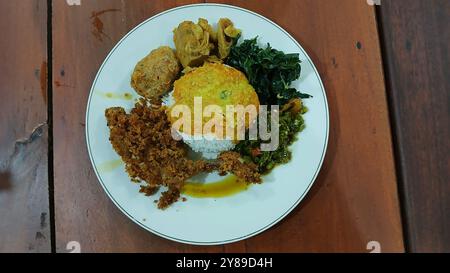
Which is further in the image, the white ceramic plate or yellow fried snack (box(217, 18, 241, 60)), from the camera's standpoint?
yellow fried snack (box(217, 18, 241, 60))

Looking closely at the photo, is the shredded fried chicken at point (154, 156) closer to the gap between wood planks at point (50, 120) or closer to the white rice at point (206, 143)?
the white rice at point (206, 143)

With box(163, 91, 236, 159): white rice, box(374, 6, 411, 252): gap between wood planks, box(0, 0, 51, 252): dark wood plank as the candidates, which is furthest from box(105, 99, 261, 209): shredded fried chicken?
box(374, 6, 411, 252): gap between wood planks

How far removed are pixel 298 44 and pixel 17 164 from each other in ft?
4.16

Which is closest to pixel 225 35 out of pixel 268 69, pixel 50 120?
pixel 268 69

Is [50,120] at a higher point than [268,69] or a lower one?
lower

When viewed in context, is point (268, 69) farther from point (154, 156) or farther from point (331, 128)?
point (154, 156)

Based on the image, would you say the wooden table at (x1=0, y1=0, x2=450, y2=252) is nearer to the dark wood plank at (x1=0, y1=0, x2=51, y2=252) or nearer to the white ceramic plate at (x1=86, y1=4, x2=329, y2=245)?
the dark wood plank at (x1=0, y1=0, x2=51, y2=252)

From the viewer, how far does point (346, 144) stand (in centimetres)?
184

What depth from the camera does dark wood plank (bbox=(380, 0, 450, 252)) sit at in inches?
67.8

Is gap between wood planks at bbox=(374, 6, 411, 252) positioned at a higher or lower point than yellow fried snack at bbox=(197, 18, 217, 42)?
lower

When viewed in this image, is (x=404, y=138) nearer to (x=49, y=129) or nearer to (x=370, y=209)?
(x=370, y=209)

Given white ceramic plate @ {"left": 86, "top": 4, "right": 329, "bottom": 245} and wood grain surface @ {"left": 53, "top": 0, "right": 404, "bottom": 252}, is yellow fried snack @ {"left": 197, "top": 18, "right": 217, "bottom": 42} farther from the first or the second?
wood grain surface @ {"left": 53, "top": 0, "right": 404, "bottom": 252}

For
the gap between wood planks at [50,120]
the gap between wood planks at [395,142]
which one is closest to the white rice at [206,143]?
the gap between wood planks at [50,120]

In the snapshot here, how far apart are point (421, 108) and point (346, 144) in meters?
0.35
